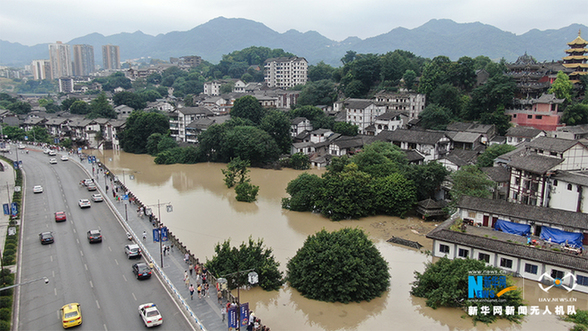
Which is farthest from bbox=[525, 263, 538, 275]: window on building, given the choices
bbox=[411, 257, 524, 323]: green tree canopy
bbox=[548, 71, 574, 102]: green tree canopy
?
bbox=[548, 71, 574, 102]: green tree canopy

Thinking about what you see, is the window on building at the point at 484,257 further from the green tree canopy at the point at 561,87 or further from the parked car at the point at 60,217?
the green tree canopy at the point at 561,87

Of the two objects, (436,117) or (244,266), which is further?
(436,117)

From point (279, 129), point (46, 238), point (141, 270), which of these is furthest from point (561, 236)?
point (279, 129)

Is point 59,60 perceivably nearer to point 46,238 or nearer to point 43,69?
point 43,69

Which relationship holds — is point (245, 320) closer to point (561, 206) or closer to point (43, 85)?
point (561, 206)

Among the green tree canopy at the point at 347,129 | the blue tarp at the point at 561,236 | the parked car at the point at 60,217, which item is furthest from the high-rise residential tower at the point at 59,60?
the blue tarp at the point at 561,236

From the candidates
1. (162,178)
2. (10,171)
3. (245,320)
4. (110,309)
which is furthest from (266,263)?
(10,171)
